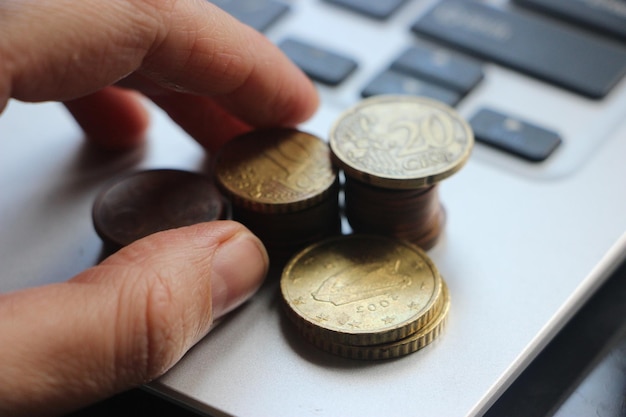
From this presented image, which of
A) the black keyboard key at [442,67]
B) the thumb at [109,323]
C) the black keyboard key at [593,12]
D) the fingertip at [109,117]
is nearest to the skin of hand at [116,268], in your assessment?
the thumb at [109,323]

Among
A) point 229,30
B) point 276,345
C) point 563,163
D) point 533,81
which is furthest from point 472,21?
point 276,345

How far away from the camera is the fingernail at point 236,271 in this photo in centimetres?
56

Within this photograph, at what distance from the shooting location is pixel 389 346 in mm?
557

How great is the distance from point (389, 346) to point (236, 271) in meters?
0.11

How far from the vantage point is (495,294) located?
61 cm

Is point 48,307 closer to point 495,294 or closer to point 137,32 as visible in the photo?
point 137,32

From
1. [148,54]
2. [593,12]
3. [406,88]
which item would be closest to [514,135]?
[406,88]

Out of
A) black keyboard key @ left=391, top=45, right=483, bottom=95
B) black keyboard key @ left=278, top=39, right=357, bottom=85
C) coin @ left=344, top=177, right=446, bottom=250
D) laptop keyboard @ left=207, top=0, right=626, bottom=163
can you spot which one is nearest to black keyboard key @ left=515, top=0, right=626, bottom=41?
laptop keyboard @ left=207, top=0, right=626, bottom=163

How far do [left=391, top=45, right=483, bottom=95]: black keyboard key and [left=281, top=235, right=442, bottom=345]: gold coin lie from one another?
0.23m

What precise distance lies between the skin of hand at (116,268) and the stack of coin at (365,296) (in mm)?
37

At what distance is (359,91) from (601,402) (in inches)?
14.1

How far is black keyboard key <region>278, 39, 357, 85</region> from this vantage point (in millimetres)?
813

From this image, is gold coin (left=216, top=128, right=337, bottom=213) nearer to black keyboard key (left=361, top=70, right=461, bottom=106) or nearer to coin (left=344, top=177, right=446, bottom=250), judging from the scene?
coin (left=344, top=177, right=446, bottom=250)

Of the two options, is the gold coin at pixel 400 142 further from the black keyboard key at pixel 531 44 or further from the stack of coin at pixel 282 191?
the black keyboard key at pixel 531 44
